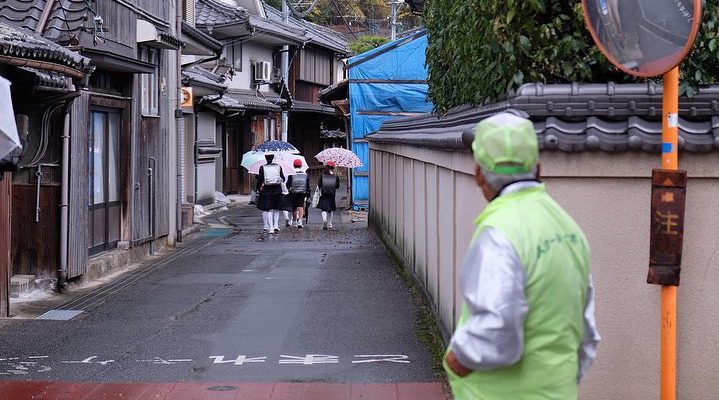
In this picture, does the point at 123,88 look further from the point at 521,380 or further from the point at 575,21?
the point at 521,380

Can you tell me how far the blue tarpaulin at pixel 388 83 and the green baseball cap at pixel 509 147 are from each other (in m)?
25.8

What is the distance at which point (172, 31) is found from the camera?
19.3 metres

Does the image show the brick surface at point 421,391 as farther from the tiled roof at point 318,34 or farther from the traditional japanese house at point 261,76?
the tiled roof at point 318,34

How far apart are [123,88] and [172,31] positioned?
3.49 meters

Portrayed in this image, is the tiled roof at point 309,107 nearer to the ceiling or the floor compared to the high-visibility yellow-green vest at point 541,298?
nearer to the ceiling

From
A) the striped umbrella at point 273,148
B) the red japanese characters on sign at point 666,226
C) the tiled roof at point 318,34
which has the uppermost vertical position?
the tiled roof at point 318,34

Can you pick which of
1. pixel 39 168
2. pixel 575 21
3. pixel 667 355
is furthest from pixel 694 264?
pixel 39 168

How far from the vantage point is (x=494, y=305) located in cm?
333

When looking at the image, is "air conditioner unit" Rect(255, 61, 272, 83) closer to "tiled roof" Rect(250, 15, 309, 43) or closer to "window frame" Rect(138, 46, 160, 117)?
"tiled roof" Rect(250, 15, 309, 43)

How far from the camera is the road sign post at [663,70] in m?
5.36

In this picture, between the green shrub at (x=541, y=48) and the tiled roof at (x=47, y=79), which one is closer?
the green shrub at (x=541, y=48)

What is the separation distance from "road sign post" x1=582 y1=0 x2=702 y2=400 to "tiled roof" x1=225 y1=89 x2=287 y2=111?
2827 centimetres

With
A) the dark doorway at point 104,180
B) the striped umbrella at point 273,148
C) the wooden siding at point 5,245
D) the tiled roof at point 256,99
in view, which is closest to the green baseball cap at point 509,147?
the wooden siding at point 5,245

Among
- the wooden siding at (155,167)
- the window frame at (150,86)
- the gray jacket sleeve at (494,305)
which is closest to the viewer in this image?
the gray jacket sleeve at (494,305)
